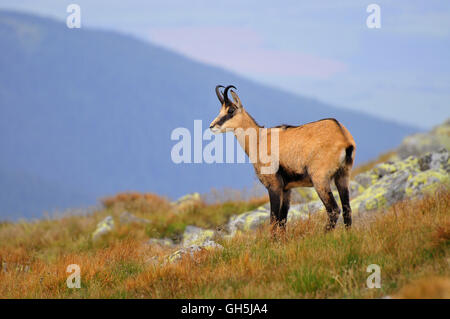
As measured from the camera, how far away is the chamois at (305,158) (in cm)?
810

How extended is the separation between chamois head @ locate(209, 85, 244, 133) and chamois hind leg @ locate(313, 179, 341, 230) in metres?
1.89

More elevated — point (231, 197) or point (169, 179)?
point (169, 179)

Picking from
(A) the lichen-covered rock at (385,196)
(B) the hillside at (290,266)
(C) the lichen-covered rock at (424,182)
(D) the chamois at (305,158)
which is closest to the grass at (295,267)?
(B) the hillside at (290,266)

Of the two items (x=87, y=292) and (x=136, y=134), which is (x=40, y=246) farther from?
(x=136, y=134)

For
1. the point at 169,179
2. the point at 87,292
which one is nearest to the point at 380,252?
the point at 87,292

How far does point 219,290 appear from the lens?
648cm

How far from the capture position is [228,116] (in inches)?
359

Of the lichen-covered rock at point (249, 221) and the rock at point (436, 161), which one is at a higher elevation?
the rock at point (436, 161)

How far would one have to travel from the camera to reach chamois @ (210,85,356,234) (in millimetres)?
8102

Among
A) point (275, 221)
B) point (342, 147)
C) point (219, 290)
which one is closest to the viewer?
point (219, 290)

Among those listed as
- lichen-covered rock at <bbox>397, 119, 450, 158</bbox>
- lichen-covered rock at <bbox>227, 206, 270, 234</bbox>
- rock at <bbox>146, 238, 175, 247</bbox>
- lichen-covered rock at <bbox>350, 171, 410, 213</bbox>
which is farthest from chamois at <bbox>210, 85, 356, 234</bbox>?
lichen-covered rock at <bbox>397, 119, 450, 158</bbox>

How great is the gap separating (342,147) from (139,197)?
14.1 metres

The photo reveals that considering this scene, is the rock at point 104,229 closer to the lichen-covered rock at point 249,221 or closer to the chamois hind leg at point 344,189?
the lichen-covered rock at point 249,221

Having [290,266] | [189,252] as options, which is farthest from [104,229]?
[290,266]
